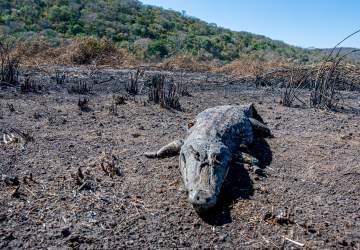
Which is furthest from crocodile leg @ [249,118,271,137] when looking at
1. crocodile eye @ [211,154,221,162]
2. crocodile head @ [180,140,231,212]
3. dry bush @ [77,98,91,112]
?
dry bush @ [77,98,91,112]

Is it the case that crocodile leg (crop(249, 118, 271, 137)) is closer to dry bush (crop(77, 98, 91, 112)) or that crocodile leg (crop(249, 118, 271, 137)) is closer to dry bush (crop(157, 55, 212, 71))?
dry bush (crop(77, 98, 91, 112))

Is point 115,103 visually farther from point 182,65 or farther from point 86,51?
point 182,65

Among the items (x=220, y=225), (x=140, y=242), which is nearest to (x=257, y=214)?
(x=220, y=225)

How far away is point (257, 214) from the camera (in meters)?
3.84

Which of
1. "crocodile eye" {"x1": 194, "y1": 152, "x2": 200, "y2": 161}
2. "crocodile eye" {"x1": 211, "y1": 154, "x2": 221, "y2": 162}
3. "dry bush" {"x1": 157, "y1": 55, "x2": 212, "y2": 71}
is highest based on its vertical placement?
"crocodile eye" {"x1": 211, "y1": 154, "x2": 221, "y2": 162}

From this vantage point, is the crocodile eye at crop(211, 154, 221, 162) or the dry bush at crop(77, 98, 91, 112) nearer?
the crocodile eye at crop(211, 154, 221, 162)

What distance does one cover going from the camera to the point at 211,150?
4.40 metres

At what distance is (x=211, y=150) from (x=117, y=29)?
24.5 meters

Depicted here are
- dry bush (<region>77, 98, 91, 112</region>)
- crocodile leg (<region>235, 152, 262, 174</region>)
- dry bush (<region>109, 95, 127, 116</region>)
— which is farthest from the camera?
dry bush (<region>77, 98, 91, 112</region>)

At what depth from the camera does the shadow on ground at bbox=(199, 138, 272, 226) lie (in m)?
3.73

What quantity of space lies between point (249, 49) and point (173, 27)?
20.2 feet

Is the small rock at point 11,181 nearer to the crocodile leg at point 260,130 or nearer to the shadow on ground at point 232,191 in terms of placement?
the shadow on ground at point 232,191

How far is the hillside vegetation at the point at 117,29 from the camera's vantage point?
23.3 m

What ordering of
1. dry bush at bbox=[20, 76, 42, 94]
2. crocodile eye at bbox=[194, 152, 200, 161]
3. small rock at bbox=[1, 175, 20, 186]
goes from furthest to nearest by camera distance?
dry bush at bbox=[20, 76, 42, 94]
crocodile eye at bbox=[194, 152, 200, 161]
small rock at bbox=[1, 175, 20, 186]
